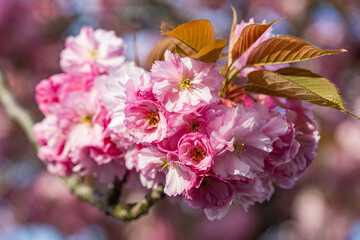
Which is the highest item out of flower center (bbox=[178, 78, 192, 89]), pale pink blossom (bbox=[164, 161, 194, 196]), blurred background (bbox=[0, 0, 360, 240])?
flower center (bbox=[178, 78, 192, 89])

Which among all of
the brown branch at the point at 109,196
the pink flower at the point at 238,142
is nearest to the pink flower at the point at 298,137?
the pink flower at the point at 238,142

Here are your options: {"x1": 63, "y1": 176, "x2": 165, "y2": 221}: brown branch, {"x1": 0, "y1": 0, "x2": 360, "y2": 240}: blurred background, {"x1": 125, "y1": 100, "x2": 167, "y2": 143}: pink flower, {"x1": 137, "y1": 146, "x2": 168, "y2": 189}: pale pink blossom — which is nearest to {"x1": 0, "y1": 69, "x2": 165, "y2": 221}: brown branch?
{"x1": 63, "y1": 176, "x2": 165, "y2": 221}: brown branch

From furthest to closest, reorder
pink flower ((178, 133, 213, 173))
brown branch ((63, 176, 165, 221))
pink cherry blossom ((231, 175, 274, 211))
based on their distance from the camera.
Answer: brown branch ((63, 176, 165, 221))
pink cherry blossom ((231, 175, 274, 211))
pink flower ((178, 133, 213, 173))

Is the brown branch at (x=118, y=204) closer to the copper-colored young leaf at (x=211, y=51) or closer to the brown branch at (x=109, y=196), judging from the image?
the brown branch at (x=109, y=196)

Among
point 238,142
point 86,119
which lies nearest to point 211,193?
point 238,142

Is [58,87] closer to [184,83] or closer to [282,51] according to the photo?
[184,83]

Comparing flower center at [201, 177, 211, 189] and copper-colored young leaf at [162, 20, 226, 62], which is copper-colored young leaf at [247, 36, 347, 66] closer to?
copper-colored young leaf at [162, 20, 226, 62]

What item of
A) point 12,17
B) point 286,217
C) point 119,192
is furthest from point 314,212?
point 12,17
